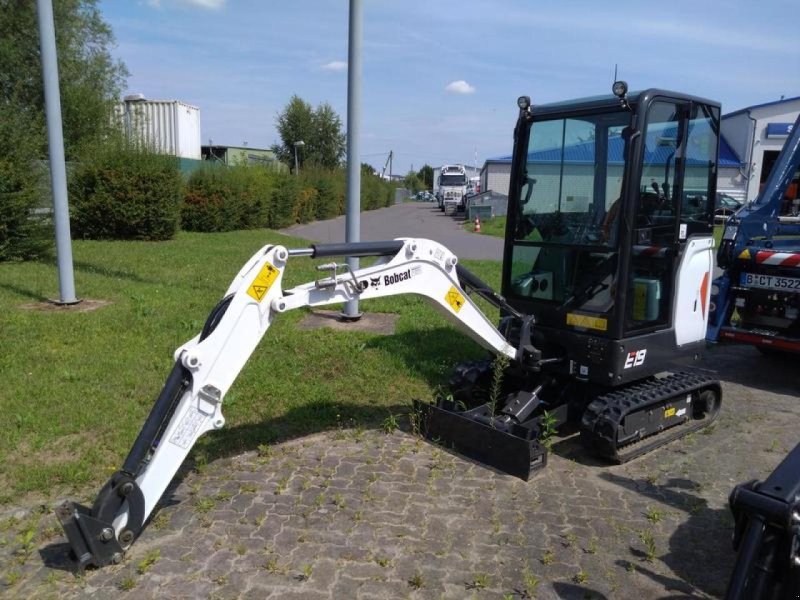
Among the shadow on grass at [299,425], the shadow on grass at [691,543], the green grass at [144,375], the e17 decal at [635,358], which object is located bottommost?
the shadow on grass at [691,543]

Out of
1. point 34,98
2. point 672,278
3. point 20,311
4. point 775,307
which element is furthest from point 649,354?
point 34,98

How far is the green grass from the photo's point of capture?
5.04 metres

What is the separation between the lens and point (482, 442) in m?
4.93

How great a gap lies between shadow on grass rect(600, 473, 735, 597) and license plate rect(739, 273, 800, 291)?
3.20 metres

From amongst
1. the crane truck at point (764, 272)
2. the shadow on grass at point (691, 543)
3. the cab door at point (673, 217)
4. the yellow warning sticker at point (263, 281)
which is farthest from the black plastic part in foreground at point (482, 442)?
the crane truck at point (764, 272)

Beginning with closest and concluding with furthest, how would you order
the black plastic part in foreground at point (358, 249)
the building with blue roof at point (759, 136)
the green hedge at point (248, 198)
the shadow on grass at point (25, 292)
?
the black plastic part in foreground at point (358, 249) → the shadow on grass at point (25, 292) → the green hedge at point (248, 198) → the building with blue roof at point (759, 136)

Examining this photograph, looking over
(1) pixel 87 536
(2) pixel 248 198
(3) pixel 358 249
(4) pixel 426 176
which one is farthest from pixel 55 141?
(4) pixel 426 176

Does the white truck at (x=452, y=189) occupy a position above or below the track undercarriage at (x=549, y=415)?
above

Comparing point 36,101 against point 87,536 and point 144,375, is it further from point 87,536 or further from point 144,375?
point 87,536

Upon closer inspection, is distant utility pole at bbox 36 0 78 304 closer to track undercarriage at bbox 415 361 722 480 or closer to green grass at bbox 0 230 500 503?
green grass at bbox 0 230 500 503

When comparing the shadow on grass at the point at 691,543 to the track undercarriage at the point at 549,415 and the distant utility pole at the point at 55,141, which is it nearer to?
the track undercarriage at the point at 549,415

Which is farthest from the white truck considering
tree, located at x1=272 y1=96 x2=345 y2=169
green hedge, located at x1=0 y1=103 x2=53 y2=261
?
green hedge, located at x1=0 y1=103 x2=53 y2=261

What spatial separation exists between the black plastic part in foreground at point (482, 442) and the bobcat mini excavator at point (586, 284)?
1 centimetres

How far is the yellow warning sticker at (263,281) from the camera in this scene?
377 centimetres
